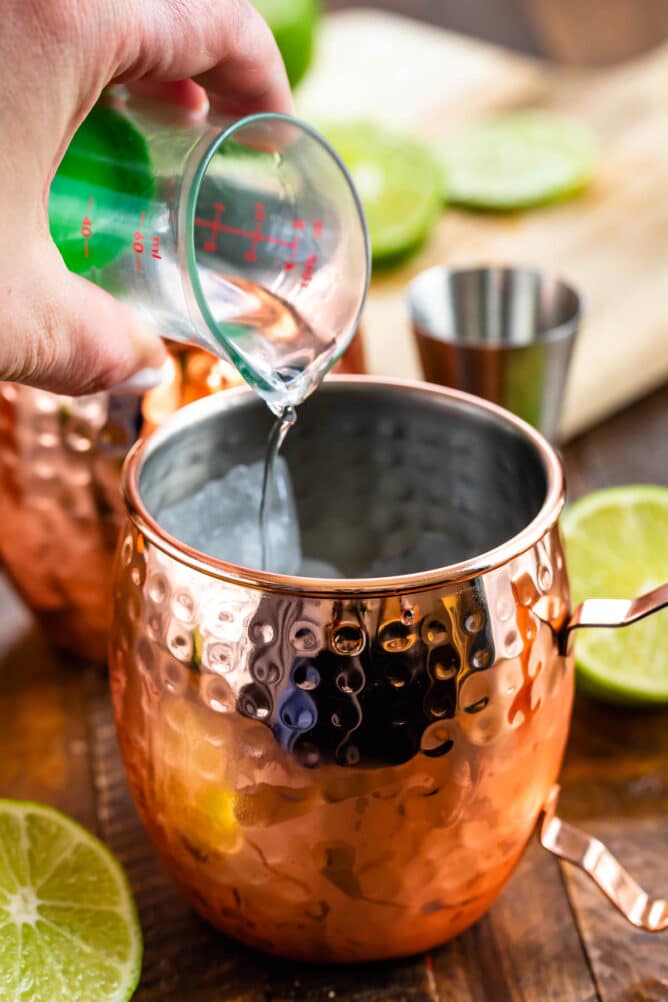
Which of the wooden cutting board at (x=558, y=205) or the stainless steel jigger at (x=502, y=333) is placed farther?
the wooden cutting board at (x=558, y=205)

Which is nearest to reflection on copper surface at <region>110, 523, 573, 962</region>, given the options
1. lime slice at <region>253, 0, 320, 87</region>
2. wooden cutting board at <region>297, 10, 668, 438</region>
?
wooden cutting board at <region>297, 10, 668, 438</region>

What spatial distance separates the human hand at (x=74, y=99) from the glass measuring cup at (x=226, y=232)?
0.11 feet

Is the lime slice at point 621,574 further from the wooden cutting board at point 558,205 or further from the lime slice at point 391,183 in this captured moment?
the lime slice at point 391,183

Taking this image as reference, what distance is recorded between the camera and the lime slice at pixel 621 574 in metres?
1.01

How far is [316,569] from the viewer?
94 centimetres

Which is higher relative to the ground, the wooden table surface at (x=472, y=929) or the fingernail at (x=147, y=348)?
the fingernail at (x=147, y=348)

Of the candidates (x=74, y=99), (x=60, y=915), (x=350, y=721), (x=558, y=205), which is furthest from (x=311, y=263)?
(x=558, y=205)

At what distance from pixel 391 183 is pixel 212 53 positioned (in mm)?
1047

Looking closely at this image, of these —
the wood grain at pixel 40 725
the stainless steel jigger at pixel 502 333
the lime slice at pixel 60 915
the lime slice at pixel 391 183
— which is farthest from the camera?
the lime slice at pixel 391 183

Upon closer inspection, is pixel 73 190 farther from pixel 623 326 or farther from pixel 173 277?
pixel 623 326

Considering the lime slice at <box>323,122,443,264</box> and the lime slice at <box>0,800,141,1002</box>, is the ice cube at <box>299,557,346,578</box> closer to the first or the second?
the lime slice at <box>0,800,141,1002</box>

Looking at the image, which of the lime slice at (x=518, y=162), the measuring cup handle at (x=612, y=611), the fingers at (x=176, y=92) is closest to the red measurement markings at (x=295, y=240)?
the fingers at (x=176, y=92)

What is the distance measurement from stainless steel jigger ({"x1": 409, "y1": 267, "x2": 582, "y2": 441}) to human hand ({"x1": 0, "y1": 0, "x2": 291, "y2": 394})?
40cm

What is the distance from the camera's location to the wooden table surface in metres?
0.81
